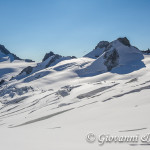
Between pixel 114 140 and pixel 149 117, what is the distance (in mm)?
2632

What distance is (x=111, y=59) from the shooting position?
5778cm

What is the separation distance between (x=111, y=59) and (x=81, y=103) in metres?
40.1

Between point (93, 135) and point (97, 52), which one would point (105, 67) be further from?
point (93, 135)

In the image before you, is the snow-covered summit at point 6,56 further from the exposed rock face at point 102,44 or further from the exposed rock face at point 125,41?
the exposed rock face at point 125,41

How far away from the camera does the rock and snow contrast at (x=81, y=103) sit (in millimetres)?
8555

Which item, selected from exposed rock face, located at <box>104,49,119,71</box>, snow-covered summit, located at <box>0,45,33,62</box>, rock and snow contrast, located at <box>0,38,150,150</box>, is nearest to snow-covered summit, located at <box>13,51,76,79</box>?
rock and snow contrast, located at <box>0,38,150,150</box>

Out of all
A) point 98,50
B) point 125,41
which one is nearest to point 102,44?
point 98,50

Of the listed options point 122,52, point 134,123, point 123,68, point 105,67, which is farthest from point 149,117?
point 122,52

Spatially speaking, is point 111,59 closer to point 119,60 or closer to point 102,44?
point 119,60

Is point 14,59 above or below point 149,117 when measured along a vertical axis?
above

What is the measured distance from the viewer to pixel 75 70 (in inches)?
2411

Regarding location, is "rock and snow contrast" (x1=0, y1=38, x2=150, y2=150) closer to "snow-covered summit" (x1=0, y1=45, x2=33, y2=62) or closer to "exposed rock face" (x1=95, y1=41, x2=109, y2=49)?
"exposed rock face" (x1=95, y1=41, x2=109, y2=49)

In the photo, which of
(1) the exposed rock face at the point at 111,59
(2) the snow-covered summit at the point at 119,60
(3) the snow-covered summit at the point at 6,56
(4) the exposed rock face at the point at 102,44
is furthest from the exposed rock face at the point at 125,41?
(3) the snow-covered summit at the point at 6,56

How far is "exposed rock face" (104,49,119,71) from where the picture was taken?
5578 centimetres
